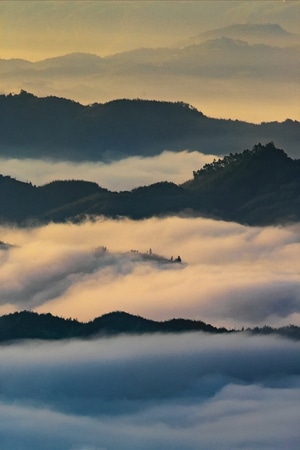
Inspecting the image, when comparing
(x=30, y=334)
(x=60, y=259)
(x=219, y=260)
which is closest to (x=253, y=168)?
(x=219, y=260)

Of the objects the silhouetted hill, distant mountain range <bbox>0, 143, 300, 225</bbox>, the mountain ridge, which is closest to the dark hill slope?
distant mountain range <bbox>0, 143, 300, 225</bbox>

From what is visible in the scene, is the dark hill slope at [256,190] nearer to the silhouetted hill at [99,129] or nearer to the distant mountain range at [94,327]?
the silhouetted hill at [99,129]

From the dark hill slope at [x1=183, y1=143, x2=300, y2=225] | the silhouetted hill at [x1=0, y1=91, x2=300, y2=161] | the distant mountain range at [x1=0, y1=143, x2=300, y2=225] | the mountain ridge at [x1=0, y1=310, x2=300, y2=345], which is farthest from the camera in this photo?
the silhouetted hill at [x1=0, y1=91, x2=300, y2=161]

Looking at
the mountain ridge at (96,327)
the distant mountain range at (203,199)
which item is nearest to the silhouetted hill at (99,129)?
the distant mountain range at (203,199)

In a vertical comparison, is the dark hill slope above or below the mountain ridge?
above

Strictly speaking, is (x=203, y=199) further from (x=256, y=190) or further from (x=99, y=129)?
(x=99, y=129)

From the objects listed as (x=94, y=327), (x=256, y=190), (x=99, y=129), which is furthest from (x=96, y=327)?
(x=99, y=129)

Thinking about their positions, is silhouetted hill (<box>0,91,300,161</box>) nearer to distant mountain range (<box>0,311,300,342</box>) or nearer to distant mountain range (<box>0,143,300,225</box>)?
distant mountain range (<box>0,143,300,225</box>)

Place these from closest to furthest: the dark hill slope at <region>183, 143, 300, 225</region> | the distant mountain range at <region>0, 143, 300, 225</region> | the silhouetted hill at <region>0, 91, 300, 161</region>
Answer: the dark hill slope at <region>183, 143, 300, 225</region>
the distant mountain range at <region>0, 143, 300, 225</region>
the silhouetted hill at <region>0, 91, 300, 161</region>
